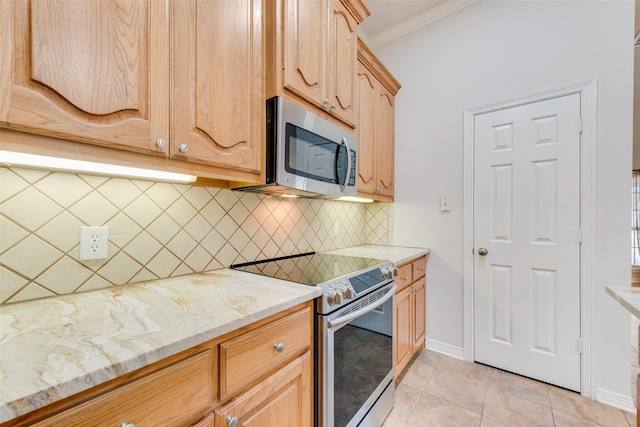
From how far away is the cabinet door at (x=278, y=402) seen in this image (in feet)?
2.53

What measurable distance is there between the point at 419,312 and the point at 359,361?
3.50 ft

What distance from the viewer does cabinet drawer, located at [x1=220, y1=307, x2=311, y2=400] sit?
0.75 m

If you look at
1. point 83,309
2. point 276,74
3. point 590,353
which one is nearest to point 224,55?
point 276,74

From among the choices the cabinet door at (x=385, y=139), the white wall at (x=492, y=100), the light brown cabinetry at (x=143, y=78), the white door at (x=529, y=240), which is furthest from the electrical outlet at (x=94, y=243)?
the white door at (x=529, y=240)

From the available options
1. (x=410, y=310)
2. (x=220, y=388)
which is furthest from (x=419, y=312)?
(x=220, y=388)

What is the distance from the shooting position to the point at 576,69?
179 cm

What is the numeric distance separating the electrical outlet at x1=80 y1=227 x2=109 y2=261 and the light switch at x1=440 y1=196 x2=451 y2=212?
2277mm

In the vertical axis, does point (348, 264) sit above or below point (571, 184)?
below

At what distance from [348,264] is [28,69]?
4.69 feet

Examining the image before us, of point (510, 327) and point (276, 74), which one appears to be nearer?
point (276, 74)

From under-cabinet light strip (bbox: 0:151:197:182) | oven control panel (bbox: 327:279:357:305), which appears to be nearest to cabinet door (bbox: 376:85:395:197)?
A: oven control panel (bbox: 327:279:357:305)

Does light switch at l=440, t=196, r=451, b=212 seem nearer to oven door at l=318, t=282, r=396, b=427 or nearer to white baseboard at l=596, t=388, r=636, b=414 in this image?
oven door at l=318, t=282, r=396, b=427

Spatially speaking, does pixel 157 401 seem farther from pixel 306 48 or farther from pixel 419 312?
pixel 419 312

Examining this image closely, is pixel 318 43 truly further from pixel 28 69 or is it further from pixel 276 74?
pixel 28 69
